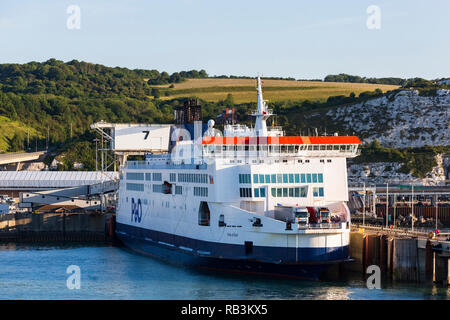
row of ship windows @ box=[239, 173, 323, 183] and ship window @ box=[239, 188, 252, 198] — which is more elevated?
row of ship windows @ box=[239, 173, 323, 183]

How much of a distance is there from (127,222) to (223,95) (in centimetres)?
11107

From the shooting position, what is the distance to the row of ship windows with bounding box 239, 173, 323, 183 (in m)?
48.7

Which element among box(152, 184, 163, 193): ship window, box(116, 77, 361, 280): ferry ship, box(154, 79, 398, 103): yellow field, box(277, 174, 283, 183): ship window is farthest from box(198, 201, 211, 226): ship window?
box(154, 79, 398, 103): yellow field

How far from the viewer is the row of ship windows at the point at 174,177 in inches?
2035

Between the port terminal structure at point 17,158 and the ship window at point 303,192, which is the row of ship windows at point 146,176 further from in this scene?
the port terminal structure at point 17,158

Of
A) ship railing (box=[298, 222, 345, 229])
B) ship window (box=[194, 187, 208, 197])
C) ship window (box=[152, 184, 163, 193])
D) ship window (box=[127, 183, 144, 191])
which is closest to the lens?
ship railing (box=[298, 222, 345, 229])

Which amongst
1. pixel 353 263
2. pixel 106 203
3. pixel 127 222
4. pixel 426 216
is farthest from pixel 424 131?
pixel 353 263

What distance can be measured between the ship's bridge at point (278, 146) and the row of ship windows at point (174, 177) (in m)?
1.69

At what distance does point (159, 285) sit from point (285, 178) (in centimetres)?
1048

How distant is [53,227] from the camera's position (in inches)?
3044

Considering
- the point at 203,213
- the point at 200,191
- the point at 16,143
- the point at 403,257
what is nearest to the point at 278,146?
the point at 200,191

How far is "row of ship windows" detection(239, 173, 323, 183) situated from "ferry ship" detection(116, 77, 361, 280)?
2.5 inches

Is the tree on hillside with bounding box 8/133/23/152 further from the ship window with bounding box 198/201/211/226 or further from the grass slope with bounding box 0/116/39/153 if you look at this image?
the ship window with bounding box 198/201/211/226

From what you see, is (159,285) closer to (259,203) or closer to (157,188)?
(259,203)
